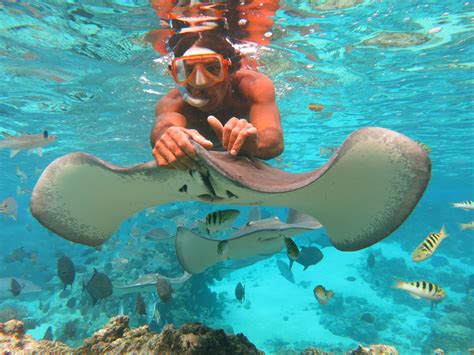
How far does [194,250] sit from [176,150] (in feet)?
12.2

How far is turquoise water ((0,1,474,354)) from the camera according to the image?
9.00m

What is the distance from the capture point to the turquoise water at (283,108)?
9000mm

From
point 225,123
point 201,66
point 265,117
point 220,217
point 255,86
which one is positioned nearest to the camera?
point 201,66

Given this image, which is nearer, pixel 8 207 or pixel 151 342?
pixel 151 342

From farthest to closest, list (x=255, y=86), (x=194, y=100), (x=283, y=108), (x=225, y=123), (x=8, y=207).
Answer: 1. (x=283, y=108)
2. (x=8, y=207)
3. (x=255, y=86)
4. (x=225, y=123)
5. (x=194, y=100)

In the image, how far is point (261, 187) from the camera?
2.10 meters

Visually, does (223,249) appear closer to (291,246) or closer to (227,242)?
(227,242)

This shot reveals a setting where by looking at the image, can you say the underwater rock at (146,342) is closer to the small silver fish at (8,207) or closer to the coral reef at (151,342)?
the coral reef at (151,342)

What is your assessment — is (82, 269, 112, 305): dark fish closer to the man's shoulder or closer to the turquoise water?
the turquoise water

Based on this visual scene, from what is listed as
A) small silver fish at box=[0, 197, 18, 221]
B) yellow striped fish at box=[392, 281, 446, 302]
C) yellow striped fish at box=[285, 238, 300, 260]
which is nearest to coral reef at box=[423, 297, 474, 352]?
yellow striped fish at box=[392, 281, 446, 302]

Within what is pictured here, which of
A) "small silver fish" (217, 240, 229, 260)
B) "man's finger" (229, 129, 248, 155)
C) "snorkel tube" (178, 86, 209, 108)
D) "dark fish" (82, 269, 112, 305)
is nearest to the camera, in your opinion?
"man's finger" (229, 129, 248, 155)

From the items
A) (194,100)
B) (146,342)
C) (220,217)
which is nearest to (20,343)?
(146,342)

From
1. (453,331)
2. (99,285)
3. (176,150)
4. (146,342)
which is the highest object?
(176,150)

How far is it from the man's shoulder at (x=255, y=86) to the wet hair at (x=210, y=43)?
1.25 ft
